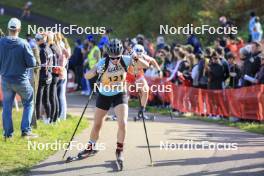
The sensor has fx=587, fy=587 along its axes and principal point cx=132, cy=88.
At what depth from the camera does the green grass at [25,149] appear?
9258 mm

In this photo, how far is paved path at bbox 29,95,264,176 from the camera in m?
9.17

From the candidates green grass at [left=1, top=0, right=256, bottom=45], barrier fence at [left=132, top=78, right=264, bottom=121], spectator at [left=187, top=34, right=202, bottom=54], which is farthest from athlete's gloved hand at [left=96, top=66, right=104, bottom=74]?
green grass at [left=1, top=0, right=256, bottom=45]

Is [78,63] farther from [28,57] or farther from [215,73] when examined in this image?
[28,57]

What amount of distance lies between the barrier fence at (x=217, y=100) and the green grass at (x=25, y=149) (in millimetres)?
4201

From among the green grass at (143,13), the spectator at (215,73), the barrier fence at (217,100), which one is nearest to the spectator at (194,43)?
the barrier fence at (217,100)

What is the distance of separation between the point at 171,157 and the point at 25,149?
8.60ft

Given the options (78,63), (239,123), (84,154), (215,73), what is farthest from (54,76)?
(78,63)

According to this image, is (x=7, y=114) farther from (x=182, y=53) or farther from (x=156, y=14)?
(x=156, y=14)

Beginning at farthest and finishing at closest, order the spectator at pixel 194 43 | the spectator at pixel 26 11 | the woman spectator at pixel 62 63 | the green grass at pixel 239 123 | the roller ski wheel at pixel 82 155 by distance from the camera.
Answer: the spectator at pixel 26 11, the spectator at pixel 194 43, the green grass at pixel 239 123, the woman spectator at pixel 62 63, the roller ski wheel at pixel 82 155

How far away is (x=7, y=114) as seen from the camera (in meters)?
11.2

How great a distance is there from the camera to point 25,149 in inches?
415

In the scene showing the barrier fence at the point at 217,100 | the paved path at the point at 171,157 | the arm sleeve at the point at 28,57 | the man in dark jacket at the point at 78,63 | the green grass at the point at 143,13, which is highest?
the green grass at the point at 143,13

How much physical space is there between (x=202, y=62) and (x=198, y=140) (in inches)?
201

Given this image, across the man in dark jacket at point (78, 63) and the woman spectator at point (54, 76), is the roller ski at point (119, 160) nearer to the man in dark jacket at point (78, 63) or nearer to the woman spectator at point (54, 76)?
the woman spectator at point (54, 76)
